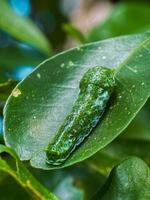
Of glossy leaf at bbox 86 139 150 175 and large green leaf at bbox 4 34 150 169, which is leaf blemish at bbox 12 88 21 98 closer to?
large green leaf at bbox 4 34 150 169

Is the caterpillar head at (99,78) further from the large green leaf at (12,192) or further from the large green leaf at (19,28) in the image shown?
the large green leaf at (19,28)

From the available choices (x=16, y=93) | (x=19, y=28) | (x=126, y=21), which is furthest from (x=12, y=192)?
(x=126, y=21)

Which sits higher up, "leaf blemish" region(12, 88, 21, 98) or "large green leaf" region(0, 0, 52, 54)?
"leaf blemish" region(12, 88, 21, 98)

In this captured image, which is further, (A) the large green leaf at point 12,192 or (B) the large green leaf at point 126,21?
(B) the large green leaf at point 126,21

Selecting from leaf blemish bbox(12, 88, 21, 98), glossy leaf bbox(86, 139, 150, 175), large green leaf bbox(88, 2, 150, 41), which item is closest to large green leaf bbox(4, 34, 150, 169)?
leaf blemish bbox(12, 88, 21, 98)

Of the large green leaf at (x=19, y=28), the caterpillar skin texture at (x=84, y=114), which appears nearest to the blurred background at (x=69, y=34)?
the large green leaf at (x=19, y=28)

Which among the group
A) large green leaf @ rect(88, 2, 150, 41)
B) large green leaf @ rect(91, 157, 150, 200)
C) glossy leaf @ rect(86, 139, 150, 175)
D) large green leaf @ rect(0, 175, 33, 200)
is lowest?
large green leaf @ rect(88, 2, 150, 41)
